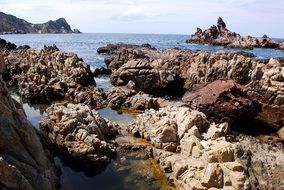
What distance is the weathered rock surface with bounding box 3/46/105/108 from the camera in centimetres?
5319

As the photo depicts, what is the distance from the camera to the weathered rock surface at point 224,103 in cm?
4044

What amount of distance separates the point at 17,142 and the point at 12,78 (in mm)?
46064

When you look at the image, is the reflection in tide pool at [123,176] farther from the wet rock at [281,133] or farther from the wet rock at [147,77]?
the wet rock at [147,77]

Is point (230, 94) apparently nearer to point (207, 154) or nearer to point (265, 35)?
point (207, 154)

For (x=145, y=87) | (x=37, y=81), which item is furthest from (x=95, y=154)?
(x=37, y=81)

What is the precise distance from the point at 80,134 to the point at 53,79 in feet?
91.3

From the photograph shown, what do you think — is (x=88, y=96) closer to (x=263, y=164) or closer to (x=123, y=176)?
(x=123, y=176)

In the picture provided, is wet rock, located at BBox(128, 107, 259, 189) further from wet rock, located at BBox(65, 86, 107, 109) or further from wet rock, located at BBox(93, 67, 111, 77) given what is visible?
wet rock, located at BBox(93, 67, 111, 77)

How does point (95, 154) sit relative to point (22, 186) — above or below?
below

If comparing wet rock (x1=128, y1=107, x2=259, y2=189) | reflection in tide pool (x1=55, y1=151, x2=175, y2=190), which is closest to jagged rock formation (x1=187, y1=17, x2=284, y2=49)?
wet rock (x1=128, y1=107, x2=259, y2=189)

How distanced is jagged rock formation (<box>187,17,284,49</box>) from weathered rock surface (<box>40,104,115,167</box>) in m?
137

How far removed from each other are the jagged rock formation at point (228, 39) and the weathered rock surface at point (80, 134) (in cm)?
13668

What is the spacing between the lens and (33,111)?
4825 cm

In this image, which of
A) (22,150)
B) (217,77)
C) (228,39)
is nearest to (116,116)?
(217,77)
